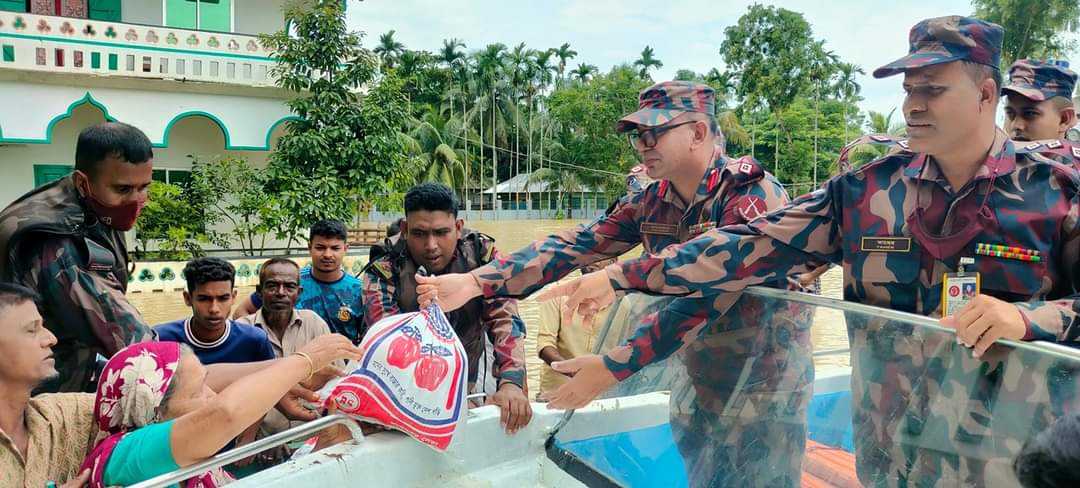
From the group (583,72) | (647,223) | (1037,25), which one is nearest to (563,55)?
(583,72)

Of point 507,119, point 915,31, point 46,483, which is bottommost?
point 46,483

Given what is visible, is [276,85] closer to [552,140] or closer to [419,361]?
[419,361]

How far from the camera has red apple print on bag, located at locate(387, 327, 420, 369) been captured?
1974 mm

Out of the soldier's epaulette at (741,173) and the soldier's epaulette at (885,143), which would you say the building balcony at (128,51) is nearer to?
the soldier's epaulette at (741,173)

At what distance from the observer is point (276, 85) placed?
13984 mm

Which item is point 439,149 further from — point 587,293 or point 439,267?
point 587,293

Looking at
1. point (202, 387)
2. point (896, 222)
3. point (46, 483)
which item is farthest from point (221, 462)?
point (896, 222)

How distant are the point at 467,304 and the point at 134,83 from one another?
13203mm

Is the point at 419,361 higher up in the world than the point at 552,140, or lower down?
lower down

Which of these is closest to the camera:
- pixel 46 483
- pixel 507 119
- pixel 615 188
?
pixel 46 483

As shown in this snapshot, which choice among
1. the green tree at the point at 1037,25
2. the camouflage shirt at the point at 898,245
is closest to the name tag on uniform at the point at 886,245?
the camouflage shirt at the point at 898,245

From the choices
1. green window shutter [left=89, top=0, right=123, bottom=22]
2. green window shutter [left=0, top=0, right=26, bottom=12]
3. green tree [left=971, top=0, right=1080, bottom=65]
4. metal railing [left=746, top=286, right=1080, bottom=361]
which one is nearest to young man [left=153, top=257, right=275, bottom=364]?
metal railing [left=746, top=286, right=1080, bottom=361]

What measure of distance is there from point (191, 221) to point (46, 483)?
12128mm

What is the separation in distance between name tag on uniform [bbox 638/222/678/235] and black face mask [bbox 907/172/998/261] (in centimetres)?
96
